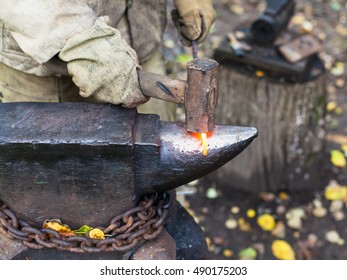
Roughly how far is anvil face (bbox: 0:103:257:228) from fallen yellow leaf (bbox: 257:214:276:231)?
201cm

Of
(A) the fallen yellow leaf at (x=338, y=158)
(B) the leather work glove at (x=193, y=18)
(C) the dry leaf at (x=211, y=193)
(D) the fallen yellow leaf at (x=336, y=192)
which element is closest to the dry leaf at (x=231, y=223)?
(C) the dry leaf at (x=211, y=193)

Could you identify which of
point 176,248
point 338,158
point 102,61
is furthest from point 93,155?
point 338,158

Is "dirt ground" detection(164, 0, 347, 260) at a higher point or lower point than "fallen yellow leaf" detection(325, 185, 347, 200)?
lower

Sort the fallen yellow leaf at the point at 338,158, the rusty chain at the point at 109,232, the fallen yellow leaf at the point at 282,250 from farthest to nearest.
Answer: the fallen yellow leaf at the point at 338,158 → the fallen yellow leaf at the point at 282,250 → the rusty chain at the point at 109,232

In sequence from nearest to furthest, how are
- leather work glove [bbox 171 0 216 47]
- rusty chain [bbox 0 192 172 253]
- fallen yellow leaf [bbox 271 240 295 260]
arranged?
rusty chain [bbox 0 192 172 253]
leather work glove [bbox 171 0 216 47]
fallen yellow leaf [bbox 271 240 295 260]

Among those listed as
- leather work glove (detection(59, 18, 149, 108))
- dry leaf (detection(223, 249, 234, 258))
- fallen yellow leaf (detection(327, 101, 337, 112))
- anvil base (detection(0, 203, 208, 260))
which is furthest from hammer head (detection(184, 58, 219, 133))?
fallen yellow leaf (detection(327, 101, 337, 112))

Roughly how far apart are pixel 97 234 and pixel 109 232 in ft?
0.16

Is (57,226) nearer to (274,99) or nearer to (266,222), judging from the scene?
(274,99)

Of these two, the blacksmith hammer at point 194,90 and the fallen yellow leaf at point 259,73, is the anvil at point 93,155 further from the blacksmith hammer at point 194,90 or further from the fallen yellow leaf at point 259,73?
the fallen yellow leaf at point 259,73

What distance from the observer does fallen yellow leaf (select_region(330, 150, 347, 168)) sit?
4.25m

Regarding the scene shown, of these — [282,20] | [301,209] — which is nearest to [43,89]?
[282,20]

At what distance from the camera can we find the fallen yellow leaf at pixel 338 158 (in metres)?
4.25

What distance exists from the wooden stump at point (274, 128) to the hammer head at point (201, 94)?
1795 millimetres

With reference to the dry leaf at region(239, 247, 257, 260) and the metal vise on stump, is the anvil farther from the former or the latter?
the dry leaf at region(239, 247, 257, 260)
